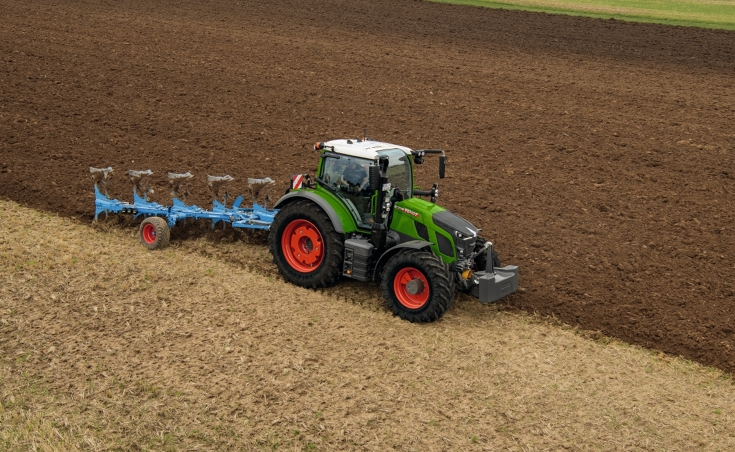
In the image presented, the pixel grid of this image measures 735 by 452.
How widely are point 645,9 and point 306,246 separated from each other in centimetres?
2371

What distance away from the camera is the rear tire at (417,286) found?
31.1ft

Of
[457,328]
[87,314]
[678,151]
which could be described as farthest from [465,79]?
[87,314]

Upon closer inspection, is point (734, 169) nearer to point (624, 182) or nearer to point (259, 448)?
point (624, 182)

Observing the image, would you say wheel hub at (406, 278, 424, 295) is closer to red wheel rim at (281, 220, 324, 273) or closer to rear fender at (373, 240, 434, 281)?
rear fender at (373, 240, 434, 281)

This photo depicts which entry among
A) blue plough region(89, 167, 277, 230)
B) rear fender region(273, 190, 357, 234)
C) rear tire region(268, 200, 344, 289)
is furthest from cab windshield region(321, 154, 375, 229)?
blue plough region(89, 167, 277, 230)

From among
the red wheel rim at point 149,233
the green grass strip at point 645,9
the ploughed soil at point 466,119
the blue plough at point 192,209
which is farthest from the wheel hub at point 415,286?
the green grass strip at point 645,9

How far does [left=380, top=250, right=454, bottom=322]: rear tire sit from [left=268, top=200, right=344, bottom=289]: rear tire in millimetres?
800

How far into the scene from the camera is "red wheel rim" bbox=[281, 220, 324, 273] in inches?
416

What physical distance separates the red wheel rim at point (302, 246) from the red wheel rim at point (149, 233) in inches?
93.2

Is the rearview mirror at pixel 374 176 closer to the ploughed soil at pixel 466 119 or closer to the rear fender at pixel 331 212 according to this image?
the rear fender at pixel 331 212

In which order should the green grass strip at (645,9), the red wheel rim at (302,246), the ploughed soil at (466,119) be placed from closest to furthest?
the red wheel rim at (302,246) → the ploughed soil at (466,119) → the green grass strip at (645,9)

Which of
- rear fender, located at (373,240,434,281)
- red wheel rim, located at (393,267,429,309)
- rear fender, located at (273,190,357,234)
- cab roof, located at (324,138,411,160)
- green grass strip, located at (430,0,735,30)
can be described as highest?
green grass strip, located at (430,0,735,30)

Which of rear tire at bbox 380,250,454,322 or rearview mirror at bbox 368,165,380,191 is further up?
rearview mirror at bbox 368,165,380,191

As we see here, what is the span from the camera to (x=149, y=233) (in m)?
12.0
